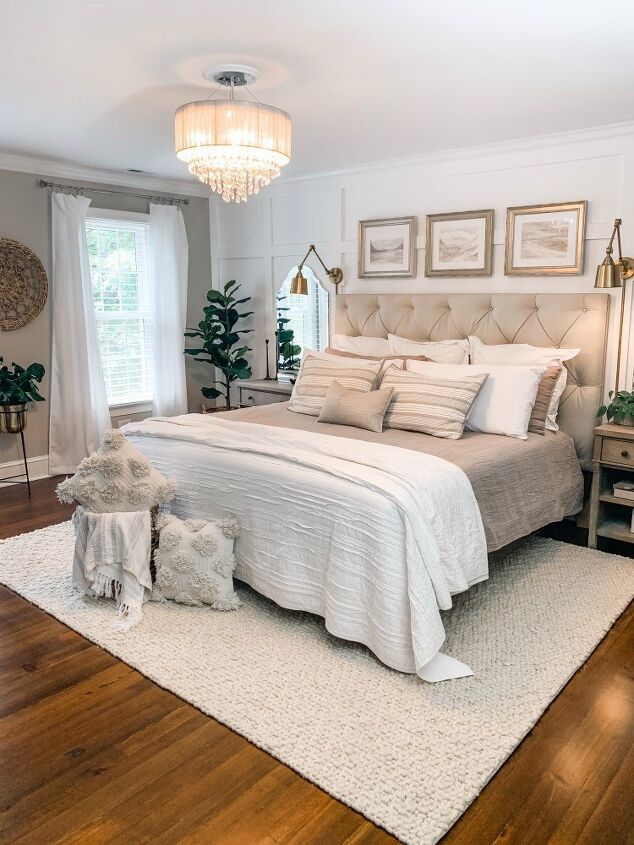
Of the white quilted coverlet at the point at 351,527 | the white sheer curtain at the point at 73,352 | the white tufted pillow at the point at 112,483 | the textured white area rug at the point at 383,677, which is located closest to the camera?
the textured white area rug at the point at 383,677

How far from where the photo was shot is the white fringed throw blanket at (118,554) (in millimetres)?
3000

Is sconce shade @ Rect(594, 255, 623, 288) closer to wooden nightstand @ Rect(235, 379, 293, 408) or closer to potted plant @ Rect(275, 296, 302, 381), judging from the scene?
wooden nightstand @ Rect(235, 379, 293, 408)

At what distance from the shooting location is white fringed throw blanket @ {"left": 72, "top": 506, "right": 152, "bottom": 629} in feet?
9.84

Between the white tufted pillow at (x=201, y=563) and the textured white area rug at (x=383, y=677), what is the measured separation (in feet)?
0.26

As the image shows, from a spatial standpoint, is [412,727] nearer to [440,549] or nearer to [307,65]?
[440,549]

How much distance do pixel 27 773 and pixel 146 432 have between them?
6.20 ft

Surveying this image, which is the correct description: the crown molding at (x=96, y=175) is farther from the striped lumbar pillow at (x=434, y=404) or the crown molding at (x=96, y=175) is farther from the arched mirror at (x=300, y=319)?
the striped lumbar pillow at (x=434, y=404)

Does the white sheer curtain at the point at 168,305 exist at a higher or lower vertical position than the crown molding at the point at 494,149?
lower

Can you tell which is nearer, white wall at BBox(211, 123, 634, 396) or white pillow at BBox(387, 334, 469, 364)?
white wall at BBox(211, 123, 634, 396)

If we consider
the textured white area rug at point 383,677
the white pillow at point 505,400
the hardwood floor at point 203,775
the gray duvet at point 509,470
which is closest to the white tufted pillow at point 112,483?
the textured white area rug at point 383,677

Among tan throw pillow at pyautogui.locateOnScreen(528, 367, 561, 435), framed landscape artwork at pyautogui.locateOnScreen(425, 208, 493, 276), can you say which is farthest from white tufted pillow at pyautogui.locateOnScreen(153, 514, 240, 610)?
framed landscape artwork at pyautogui.locateOnScreen(425, 208, 493, 276)

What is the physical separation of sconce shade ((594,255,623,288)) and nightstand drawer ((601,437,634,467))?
839mm

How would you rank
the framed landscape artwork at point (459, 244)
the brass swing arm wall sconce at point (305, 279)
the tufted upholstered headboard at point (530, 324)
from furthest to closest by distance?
1. the brass swing arm wall sconce at point (305, 279)
2. the framed landscape artwork at point (459, 244)
3. the tufted upholstered headboard at point (530, 324)

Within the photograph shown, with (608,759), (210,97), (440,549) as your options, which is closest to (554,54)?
(210,97)
